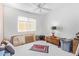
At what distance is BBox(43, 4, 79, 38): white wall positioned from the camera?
1780 millimetres

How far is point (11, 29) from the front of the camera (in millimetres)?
1844

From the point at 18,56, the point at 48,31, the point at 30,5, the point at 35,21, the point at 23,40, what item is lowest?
the point at 18,56

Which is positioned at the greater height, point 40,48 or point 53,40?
point 53,40

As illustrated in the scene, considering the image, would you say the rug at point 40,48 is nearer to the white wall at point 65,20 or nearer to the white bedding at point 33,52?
the white bedding at point 33,52

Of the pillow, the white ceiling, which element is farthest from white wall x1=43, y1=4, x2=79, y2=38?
the pillow

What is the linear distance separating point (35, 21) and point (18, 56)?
0.64 meters

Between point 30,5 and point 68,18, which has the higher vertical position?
point 30,5

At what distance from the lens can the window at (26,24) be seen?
1856 millimetres

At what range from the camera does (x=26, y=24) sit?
1.88 meters

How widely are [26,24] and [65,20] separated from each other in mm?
635

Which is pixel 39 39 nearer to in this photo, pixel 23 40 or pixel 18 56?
pixel 23 40

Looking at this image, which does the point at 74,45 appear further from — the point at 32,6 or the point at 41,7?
the point at 32,6

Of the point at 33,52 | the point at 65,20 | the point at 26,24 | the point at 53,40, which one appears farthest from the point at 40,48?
the point at 65,20

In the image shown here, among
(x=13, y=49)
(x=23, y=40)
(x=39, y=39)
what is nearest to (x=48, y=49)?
(x=39, y=39)
